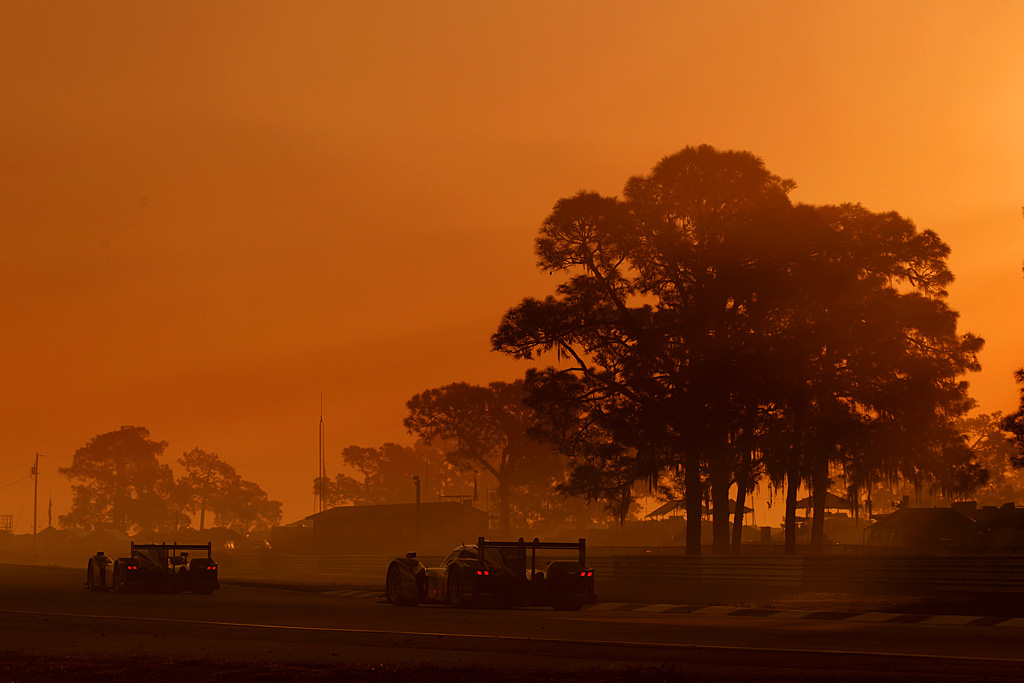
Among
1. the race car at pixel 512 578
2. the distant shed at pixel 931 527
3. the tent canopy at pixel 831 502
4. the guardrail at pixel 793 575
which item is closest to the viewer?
the race car at pixel 512 578

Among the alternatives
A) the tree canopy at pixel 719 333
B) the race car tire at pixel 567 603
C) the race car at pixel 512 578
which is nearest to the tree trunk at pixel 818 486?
the tree canopy at pixel 719 333

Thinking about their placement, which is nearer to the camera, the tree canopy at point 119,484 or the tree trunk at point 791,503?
the tree trunk at point 791,503

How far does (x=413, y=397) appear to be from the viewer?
8794 centimetres

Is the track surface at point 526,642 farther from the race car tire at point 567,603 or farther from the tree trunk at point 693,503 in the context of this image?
the tree trunk at point 693,503

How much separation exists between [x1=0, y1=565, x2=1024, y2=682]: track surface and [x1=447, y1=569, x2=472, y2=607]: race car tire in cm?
57

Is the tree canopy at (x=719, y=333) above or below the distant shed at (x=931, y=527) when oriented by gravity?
above

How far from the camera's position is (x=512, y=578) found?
78.1 feet

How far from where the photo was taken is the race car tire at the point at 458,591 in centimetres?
2361

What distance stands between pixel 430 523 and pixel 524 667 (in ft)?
250

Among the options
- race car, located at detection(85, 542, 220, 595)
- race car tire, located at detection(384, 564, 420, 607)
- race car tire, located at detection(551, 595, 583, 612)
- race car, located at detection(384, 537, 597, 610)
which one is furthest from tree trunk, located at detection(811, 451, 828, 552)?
race car, located at detection(85, 542, 220, 595)

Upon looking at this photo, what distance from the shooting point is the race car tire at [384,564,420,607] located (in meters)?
25.4

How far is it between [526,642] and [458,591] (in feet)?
29.7

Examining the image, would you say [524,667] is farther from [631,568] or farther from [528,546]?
[631,568]

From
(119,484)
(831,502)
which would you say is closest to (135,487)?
(119,484)
